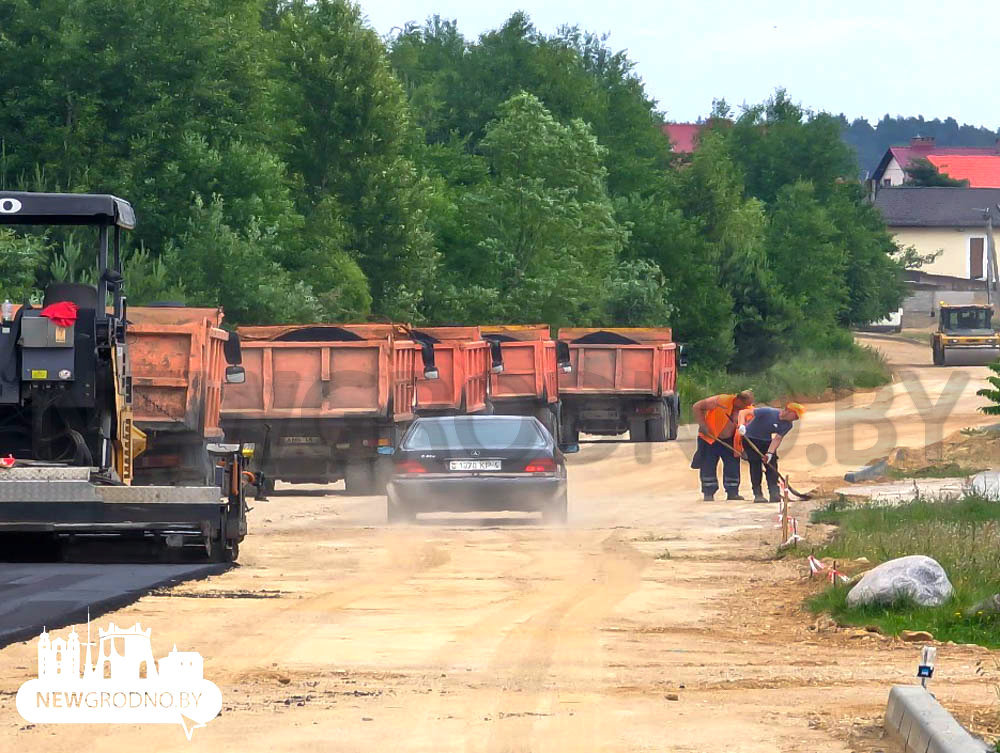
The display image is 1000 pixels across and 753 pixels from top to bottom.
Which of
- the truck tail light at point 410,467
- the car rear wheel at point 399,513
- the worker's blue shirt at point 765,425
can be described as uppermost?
the worker's blue shirt at point 765,425

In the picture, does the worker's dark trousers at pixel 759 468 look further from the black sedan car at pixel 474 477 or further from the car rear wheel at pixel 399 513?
the car rear wheel at pixel 399 513

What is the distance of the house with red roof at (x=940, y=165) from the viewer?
15738cm

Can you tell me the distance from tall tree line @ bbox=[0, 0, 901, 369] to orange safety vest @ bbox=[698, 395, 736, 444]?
39.6 feet

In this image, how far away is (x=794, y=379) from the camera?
5869cm

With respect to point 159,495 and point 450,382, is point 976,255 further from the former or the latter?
point 159,495

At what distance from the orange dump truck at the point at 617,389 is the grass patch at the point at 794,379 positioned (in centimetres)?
1224

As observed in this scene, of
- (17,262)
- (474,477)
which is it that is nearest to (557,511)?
(474,477)

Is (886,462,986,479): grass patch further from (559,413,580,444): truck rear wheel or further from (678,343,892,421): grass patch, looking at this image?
(678,343,892,421): grass patch

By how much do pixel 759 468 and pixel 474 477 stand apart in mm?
6073

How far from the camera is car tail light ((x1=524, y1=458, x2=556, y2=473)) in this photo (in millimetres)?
21453

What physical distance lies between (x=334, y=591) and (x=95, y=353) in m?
2.61

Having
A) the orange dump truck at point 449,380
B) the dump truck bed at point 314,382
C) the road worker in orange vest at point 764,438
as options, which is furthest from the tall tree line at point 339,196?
the road worker in orange vest at point 764,438

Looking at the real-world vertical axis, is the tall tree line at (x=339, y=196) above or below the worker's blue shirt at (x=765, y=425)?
above

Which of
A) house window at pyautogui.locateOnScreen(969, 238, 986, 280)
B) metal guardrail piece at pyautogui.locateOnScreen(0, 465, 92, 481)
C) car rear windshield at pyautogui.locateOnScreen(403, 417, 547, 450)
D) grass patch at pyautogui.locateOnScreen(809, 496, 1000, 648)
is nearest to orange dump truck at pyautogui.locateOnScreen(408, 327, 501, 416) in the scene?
car rear windshield at pyautogui.locateOnScreen(403, 417, 547, 450)
